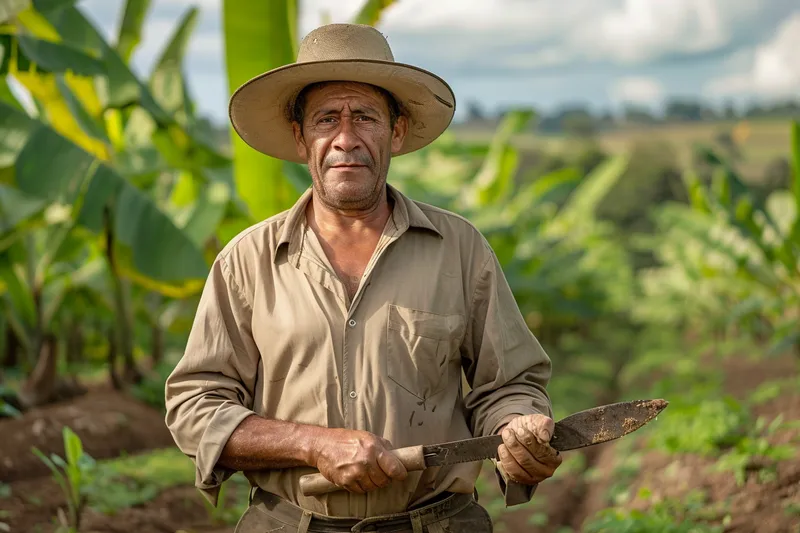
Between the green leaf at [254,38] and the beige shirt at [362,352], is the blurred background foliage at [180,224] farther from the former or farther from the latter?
the beige shirt at [362,352]

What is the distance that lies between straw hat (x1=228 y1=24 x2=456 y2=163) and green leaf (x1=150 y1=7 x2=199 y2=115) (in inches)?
215

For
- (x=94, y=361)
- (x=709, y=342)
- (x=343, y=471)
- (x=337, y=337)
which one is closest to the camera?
(x=343, y=471)

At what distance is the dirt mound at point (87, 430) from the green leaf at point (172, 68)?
2607 millimetres

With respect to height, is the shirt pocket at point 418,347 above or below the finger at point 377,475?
above

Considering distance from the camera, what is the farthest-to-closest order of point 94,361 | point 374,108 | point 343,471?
point 94,361, point 374,108, point 343,471

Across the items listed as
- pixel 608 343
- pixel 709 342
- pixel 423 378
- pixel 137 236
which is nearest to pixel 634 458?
pixel 137 236

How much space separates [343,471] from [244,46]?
13.2ft

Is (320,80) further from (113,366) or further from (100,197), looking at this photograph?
(113,366)

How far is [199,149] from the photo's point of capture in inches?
298

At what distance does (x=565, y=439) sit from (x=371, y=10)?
479 centimetres

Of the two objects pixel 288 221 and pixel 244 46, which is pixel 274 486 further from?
pixel 244 46

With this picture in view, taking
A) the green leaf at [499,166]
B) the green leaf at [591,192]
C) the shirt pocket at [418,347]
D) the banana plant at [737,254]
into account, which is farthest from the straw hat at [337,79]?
the green leaf at [591,192]

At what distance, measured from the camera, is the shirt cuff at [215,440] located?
8.91 ft

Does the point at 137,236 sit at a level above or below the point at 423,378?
above
